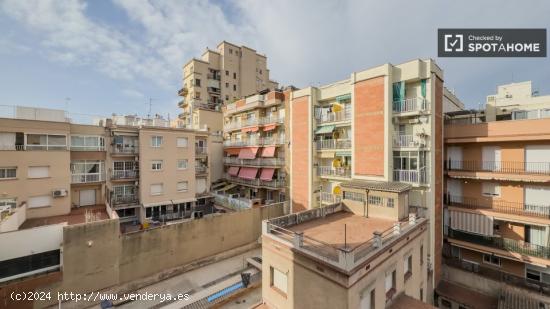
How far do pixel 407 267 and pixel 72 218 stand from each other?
25.8 m

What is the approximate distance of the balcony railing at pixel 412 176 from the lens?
1789cm

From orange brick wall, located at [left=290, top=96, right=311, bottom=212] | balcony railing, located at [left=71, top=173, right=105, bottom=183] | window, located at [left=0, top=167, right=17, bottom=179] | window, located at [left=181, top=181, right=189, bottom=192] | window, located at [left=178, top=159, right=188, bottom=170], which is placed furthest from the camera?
window, located at [left=178, top=159, right=188, bottom=170]

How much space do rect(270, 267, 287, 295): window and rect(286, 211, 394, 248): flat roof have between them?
2.33 metres

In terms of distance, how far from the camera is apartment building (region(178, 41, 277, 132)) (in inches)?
1788

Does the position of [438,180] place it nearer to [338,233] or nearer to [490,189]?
[490,189]

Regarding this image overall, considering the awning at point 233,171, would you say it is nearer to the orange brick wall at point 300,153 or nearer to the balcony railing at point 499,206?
the orange brick wall at point 300,153

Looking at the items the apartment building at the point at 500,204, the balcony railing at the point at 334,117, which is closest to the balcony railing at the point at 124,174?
the balcony railing at the point at 334,117

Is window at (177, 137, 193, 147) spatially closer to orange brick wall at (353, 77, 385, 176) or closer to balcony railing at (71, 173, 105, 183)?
balcony railing at (71, 173, 105, 183)

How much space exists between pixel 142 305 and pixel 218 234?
7644 millimetres

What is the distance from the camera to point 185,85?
159 ft

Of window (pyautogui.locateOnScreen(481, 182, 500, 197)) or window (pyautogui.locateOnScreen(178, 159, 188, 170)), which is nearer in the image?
window (pyautogui.locateOnScreen(481, 182, 500, 197))

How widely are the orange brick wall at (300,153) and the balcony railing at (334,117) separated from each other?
141cm

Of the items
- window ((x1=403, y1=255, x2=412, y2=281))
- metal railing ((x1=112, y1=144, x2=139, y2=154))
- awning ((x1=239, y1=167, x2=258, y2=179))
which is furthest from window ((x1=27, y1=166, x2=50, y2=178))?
window ((x1=403, y1=255, x2=412, y2=281))

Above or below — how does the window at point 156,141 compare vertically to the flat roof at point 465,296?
above
